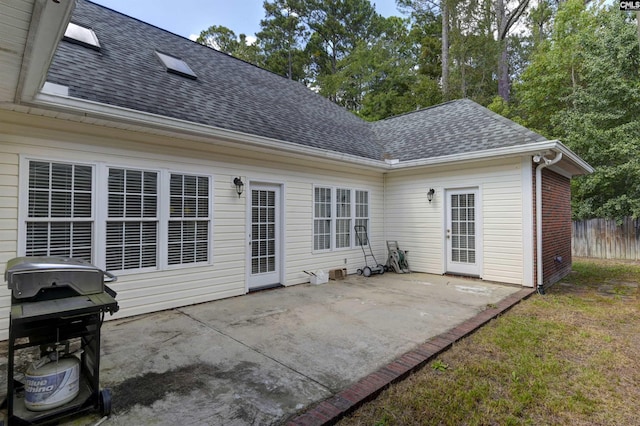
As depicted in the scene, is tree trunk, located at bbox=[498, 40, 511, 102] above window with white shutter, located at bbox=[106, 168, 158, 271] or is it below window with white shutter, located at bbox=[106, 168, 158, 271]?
above

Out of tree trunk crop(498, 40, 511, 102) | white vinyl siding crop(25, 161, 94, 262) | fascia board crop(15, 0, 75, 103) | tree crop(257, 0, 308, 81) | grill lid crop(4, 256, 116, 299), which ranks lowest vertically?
grill lid crop(4, 256, 116, 299)

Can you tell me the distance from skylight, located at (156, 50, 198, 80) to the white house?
5cm

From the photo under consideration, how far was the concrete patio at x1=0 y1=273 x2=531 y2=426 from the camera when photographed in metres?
2.33

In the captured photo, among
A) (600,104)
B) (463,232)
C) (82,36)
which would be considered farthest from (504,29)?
(82,36)

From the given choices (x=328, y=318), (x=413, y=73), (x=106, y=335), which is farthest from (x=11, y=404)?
(x=413, y=73)


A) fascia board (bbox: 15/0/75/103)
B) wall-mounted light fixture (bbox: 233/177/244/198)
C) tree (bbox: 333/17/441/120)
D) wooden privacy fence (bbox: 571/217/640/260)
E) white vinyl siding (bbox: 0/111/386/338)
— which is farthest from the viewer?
tree (bbox: 333/17/441/120)

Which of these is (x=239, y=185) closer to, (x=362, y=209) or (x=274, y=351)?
(x=274, y=351)

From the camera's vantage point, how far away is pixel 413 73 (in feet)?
59.0

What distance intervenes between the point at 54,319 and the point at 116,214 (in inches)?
101

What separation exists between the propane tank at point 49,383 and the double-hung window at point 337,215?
16.6ft

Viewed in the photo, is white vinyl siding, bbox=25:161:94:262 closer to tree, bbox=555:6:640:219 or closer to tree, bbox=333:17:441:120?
tree, bbox=555:6:640:219

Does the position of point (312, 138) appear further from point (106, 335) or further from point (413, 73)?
point (413, 73)

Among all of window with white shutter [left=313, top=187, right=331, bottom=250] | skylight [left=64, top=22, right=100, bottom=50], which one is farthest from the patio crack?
skylight [left=64, top=22, right=100, bottom=50]

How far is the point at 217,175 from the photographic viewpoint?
537 cm
